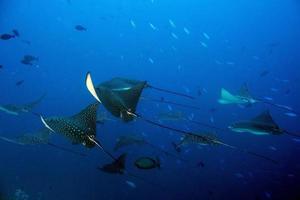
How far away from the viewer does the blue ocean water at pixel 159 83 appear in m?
13.6

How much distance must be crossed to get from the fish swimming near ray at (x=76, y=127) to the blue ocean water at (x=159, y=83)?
4911 mm

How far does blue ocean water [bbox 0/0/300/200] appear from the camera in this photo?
1362 cm

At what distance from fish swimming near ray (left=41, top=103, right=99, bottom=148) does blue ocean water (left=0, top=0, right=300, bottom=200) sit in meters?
4.91

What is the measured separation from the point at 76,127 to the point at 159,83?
59.0 metres

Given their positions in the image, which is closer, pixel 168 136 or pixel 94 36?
pixel 168 136

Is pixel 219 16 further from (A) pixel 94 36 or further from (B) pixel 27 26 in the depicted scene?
(B) pixel 27 26

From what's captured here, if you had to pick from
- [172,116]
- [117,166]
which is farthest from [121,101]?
[172,116]

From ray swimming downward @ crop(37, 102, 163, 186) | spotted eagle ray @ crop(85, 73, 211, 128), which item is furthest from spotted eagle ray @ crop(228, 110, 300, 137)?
ray swimming downward @ crop(37, 102, 163, 186)

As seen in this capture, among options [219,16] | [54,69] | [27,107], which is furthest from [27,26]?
[27,107]

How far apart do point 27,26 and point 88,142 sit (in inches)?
3179

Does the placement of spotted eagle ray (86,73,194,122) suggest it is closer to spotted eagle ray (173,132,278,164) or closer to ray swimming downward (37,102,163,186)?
ray swimming downward (37,102,163,186)

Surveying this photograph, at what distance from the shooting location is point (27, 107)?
613 centimetres

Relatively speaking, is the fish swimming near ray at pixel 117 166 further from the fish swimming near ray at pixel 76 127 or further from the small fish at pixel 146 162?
the fish swimming near ray at pixel 76 127

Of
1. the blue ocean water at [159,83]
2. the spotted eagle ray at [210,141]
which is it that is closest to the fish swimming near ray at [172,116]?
the blue ocean water at [159,83]
